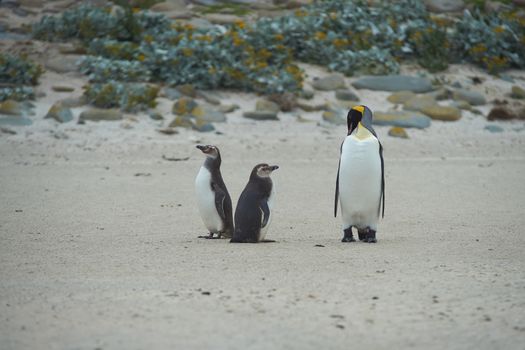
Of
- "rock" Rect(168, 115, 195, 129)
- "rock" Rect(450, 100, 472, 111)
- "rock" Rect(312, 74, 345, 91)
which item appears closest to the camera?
"rock" Rect(168, 115, 195, 129)

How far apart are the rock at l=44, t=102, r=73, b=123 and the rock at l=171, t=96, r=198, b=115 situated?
1716mm

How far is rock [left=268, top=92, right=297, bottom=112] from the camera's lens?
49.4 feet

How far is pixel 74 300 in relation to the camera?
4676 mm

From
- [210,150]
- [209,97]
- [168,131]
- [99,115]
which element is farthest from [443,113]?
[210,150]

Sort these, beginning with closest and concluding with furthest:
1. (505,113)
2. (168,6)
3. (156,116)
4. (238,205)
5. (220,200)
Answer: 1. (238,205)
2. (220,200)
3. (156,116)
4. (505,113)
5. (168,6)

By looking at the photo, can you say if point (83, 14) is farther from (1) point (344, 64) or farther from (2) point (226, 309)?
(2) point (226, 309)

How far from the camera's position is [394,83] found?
16.7 metres

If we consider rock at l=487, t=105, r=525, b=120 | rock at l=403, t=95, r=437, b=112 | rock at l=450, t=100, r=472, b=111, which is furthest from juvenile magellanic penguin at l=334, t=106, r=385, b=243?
rock at l=450, t=100, r=472, b=111

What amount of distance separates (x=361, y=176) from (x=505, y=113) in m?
9.29

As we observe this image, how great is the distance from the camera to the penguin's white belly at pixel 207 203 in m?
7.30

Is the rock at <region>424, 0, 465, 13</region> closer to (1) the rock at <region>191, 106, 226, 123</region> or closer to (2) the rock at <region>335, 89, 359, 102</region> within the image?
(2) the rock at <region>335, 89, 359, 102</region>

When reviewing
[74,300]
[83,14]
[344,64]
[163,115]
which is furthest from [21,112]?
[74,300]

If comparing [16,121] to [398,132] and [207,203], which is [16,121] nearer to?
[398,132]

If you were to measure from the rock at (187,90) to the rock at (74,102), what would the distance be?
1.70 metres
